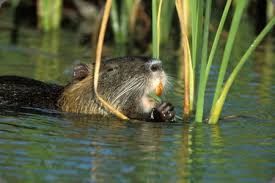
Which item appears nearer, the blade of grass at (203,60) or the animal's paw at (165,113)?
the blade of grass at (203,60)

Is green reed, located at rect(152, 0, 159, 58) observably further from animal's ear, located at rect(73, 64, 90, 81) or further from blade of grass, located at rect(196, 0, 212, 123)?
animal's ear, located at rect(73, 64, 90, 81)

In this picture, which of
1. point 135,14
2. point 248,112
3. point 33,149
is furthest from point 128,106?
point 135,14

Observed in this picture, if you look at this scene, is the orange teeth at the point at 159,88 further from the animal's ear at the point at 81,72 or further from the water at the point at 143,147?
the animal's ear at the point at 81,72

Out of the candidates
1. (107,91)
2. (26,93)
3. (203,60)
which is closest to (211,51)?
(203,60)

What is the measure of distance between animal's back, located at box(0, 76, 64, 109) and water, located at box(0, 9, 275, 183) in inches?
14.2

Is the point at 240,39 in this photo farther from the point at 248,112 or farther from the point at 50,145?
the point at 50,145

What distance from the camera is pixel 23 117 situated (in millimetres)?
6254

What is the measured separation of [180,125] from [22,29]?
6.08 meters

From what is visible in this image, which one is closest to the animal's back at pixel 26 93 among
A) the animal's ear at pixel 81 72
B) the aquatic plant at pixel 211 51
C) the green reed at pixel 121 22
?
the animal's ear at pixel 81 72

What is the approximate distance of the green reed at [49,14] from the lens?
10.9 meters

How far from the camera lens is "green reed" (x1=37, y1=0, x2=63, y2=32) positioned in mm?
10875

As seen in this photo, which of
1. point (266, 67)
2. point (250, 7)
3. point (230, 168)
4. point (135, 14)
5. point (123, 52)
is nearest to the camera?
point (230, 168)

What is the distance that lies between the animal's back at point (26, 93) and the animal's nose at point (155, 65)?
1041mm

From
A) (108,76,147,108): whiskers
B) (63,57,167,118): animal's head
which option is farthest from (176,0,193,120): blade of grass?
(108,76,147,108): whiskers
